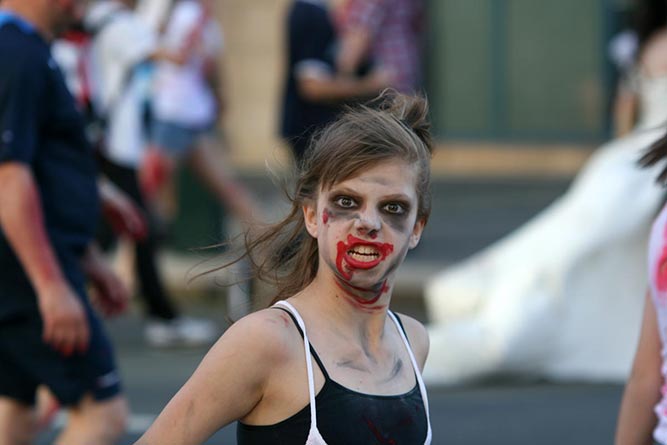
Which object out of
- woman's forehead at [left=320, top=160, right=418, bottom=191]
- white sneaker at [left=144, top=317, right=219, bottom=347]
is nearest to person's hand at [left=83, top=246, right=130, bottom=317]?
woman's forehead at [left=320, top=160, right=418, bottom=191]

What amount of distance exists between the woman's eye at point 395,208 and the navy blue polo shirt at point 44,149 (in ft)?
6.03

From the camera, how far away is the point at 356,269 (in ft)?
9.63

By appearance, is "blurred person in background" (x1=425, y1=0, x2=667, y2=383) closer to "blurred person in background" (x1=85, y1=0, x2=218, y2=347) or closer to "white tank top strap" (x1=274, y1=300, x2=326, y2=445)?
"blurred person in background" (x1=85, y1=0, x2=218, y2=347)

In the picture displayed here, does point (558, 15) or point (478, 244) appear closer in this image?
point (478, 244)

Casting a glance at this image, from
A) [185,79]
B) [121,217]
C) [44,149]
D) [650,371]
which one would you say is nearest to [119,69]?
[185,79]

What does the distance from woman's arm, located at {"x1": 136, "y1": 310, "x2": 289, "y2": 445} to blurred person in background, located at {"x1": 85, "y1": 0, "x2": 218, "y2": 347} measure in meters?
5.56

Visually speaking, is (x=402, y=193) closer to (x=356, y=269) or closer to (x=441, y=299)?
(x=356, y=269)

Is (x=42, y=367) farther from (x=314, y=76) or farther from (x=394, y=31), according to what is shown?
(x=394, y=31)

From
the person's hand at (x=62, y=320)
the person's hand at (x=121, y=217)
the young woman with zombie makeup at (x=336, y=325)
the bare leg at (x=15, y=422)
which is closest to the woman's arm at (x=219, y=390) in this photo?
the young woman with zombie makeup at (x=336, y=325)

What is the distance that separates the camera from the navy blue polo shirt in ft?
14.7

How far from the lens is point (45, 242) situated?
452 cm

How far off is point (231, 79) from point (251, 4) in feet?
3.36

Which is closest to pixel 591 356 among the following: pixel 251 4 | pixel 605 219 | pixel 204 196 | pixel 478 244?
pixel 605 219

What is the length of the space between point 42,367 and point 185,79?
17.7 feet
